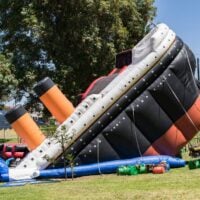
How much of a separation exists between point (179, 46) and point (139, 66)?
121cm

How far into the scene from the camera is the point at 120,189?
752cm

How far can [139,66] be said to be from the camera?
36.4ft

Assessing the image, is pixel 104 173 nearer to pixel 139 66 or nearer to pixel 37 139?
pixel 37 139

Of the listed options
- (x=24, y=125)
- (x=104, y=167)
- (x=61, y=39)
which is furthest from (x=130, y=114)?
(x=61, y=39)

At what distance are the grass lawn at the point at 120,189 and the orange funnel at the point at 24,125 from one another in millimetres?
1781

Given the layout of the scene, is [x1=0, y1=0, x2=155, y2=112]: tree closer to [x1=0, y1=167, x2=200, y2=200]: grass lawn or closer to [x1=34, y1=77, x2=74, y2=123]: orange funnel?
[x1=34, y1=77, x2=74, y2=123]: orange funnel

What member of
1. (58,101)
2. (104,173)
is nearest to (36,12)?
(58,101)

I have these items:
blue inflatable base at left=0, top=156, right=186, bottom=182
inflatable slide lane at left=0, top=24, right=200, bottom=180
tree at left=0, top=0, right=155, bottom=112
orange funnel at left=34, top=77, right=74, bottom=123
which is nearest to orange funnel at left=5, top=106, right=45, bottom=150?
inflatable slide lane at left=0, top=24, right=200, bottom=180

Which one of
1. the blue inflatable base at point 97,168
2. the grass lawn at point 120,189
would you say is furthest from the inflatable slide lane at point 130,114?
the grass lawn at point 120,189

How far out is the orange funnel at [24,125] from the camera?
1070 centimetres

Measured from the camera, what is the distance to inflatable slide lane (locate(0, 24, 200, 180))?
33.7 feet

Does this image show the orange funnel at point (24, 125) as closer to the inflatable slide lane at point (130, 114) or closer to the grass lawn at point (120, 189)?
the inflatable slide lane at point (130, 114)

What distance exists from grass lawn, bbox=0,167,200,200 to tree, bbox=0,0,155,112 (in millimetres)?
12364

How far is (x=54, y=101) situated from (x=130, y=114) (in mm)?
1775
